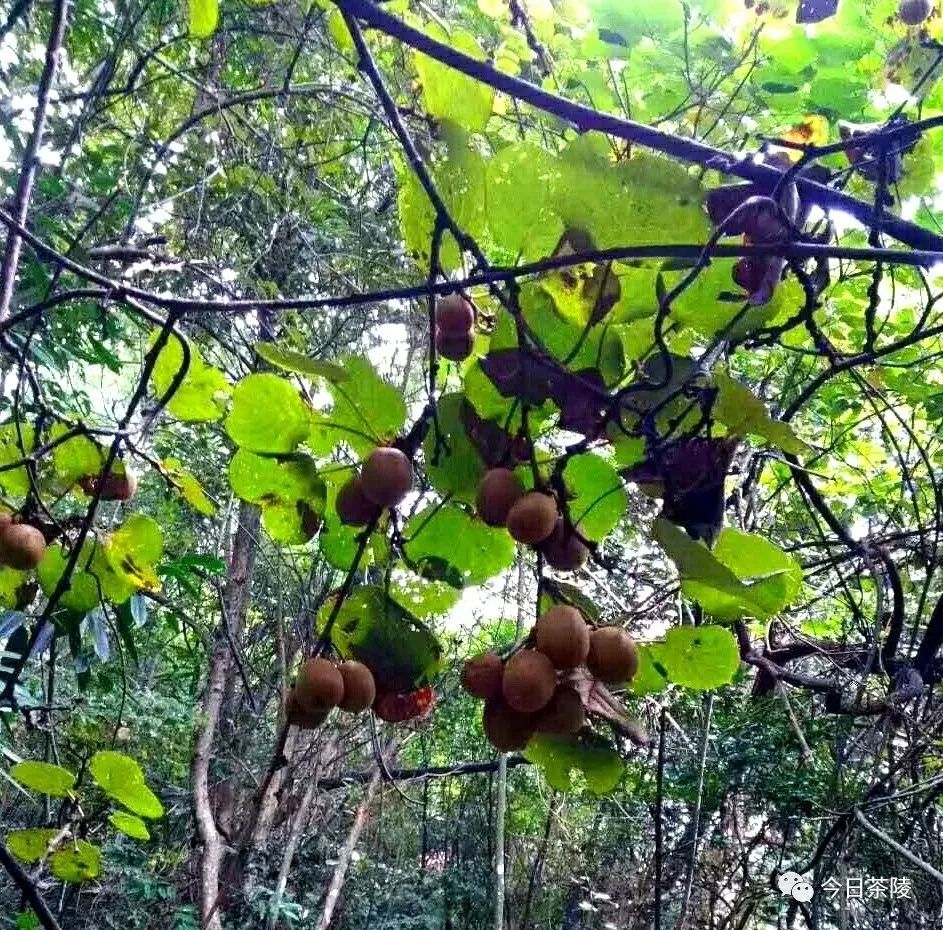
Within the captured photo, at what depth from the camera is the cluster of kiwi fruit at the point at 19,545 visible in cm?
57

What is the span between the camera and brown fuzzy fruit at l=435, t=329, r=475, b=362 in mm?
482

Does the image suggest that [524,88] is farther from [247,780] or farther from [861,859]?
[247,780]

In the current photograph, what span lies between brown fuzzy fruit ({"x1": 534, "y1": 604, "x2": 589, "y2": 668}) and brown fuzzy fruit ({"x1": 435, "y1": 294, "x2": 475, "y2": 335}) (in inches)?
7.2

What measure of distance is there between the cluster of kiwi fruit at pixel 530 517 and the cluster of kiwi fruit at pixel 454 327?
96mm

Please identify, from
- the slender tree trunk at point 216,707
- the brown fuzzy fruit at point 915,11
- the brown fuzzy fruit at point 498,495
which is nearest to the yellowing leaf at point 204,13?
the brown fuzzy fruit at point 498,495

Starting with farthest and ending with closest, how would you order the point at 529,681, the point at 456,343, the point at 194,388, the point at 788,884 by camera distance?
the point at 788,884, the point at 194,388, the point at 456,343, the point at 529,681

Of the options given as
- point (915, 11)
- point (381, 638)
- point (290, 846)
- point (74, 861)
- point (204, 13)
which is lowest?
point (74, 861)

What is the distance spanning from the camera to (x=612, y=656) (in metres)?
0.40

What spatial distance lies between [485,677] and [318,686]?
87 mm

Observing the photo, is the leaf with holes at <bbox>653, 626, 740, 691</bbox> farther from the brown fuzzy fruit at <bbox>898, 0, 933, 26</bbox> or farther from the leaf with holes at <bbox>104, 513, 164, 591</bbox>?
the brown fuzzy fruit at <bbox>898, 0, 933, 26</bbox>

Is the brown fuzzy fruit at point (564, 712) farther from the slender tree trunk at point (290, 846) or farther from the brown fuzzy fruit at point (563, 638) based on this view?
the slender tree trunk at point (290, 846)

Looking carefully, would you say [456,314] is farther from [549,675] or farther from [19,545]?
[19,545]

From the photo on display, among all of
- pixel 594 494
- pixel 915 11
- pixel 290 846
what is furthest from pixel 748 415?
pixel 290 846

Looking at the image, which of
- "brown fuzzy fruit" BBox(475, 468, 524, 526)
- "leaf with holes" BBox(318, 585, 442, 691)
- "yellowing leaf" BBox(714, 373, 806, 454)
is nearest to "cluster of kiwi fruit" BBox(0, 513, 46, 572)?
"leaf with holes" BBox(318, 585, 442, 691)
